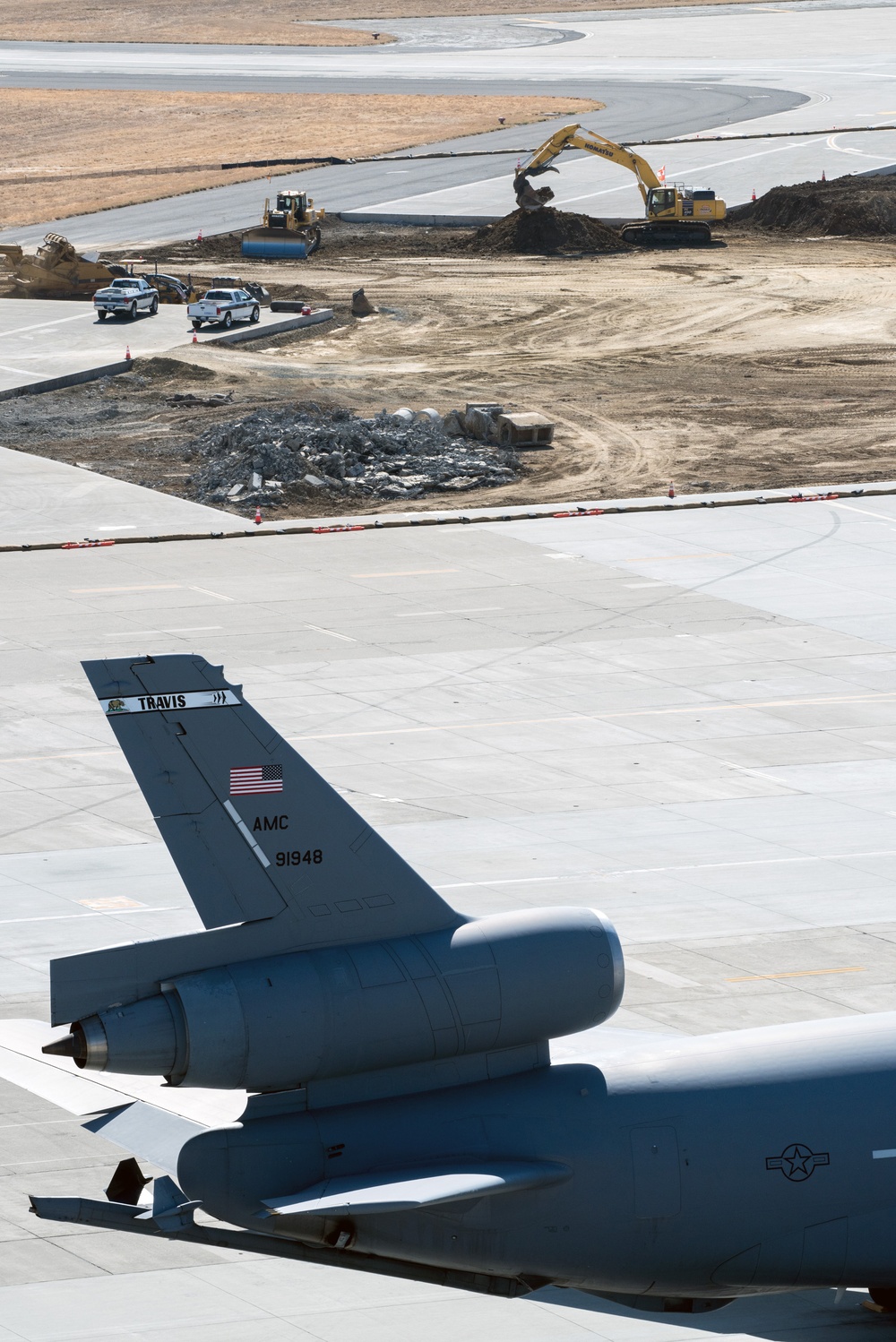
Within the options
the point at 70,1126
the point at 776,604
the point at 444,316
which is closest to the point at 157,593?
the point at 776,604

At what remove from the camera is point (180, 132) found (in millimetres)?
140375

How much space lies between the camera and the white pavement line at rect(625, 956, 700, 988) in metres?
26.8

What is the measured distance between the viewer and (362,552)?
52.4 m

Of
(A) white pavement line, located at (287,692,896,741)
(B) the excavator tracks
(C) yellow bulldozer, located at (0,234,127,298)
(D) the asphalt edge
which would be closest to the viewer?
(A) white pavement line, located at (287,692,896,741)

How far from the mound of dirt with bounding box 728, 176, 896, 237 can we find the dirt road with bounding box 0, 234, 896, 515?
335cm

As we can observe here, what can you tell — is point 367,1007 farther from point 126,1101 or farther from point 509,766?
point 509,766

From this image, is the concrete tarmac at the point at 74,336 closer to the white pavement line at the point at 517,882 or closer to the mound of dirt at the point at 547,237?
the mound of dirt at the point at 547,237

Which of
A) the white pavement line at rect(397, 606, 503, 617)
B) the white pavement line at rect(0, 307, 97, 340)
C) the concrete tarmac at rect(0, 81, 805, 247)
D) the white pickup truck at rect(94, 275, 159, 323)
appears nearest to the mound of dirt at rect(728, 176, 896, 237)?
the concrete tarmac at rect(0, 81, 805, 247)

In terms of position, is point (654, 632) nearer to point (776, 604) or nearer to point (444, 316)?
point (776, 604)

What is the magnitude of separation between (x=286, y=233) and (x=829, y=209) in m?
27.9

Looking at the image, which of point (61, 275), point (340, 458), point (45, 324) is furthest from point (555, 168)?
point (340, 458)

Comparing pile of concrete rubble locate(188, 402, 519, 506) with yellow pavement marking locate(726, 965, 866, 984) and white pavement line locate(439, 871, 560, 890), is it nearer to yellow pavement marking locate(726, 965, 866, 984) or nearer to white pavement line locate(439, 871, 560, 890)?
white pavement line locate(439, 871, 560, 890)

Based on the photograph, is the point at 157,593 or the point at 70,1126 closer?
the point at 70,1126

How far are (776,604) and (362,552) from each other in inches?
451
